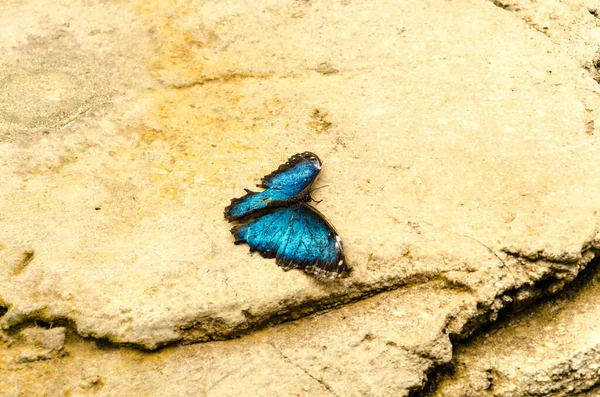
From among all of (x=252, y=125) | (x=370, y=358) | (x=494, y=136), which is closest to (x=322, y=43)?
(x=252, y=125)

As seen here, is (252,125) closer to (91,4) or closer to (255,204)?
(255,204)

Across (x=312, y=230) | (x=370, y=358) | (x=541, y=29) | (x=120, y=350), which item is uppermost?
(x=541, y=29)

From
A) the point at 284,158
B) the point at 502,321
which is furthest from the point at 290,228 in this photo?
the point at 502,321

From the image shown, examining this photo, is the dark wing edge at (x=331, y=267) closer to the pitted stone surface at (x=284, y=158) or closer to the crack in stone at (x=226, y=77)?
the pitted stone surface at (x=284, y=158)

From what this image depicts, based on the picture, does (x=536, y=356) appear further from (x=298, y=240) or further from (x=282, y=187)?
(x=282, y=187)

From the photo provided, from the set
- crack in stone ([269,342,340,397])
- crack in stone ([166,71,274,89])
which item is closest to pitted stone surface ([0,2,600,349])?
crack in stone ([166,71,274,89])

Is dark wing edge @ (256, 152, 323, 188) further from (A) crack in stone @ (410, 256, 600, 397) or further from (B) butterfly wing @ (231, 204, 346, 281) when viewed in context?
(A) crack in stone @ (410, 256, 600, 397)
